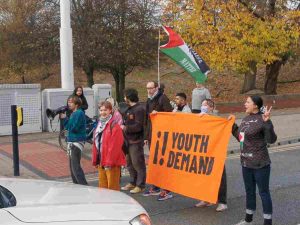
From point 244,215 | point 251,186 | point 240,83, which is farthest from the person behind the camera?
point 240,83

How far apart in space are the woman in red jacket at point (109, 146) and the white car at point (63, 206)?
274 centimetres

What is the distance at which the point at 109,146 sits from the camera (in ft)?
22.6

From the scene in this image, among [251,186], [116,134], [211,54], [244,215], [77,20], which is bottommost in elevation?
[244,215]

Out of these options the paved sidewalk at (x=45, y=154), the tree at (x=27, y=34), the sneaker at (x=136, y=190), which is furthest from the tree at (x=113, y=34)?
the sneaker at (x=136, y=190)

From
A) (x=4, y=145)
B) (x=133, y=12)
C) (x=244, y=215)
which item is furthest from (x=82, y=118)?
(x=133, y=12)

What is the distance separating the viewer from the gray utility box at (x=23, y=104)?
46.4ft

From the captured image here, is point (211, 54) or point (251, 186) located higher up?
point (211, 54)

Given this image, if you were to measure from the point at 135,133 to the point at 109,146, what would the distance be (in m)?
0.81

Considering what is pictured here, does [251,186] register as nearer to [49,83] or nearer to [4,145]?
[4,145]

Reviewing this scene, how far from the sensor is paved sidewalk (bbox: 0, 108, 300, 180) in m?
9.41

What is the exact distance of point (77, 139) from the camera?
7609 mm

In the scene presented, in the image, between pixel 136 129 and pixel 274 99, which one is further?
pixel 274 99

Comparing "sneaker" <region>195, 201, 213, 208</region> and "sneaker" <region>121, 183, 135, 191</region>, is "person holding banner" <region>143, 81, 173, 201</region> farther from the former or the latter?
"sneaker" <region>195, 201, 213, 208</region>

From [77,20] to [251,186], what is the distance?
2227 centimetres
